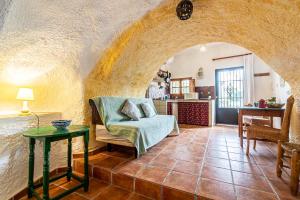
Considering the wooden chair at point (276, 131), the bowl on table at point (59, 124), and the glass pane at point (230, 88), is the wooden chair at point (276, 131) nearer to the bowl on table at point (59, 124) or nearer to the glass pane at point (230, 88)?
the bowl on table at point (59, 124)

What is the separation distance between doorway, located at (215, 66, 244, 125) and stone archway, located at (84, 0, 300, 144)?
8.88 ft

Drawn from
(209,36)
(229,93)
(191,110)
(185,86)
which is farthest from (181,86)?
(209,36)

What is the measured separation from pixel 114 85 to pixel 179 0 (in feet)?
5.90

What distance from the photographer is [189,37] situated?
2.68m

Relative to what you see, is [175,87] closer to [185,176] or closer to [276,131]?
[276,131]

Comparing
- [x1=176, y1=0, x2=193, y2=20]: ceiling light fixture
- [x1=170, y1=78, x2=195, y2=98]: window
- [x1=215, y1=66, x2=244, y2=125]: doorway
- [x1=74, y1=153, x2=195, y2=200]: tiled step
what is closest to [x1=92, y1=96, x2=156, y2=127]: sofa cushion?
[x1=74, y1=153, x2=195, y2=200]: tiled step

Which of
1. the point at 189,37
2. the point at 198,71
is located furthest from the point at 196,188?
the point at 198,71

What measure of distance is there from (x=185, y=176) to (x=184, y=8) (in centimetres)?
203

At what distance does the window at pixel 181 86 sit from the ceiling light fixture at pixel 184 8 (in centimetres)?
378

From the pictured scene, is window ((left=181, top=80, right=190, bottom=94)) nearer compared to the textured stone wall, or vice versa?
the textured stone wall

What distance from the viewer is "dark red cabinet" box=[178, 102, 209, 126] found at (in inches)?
184

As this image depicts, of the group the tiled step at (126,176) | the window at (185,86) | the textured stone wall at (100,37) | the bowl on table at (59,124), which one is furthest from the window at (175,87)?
the bowl on table at (59,124)

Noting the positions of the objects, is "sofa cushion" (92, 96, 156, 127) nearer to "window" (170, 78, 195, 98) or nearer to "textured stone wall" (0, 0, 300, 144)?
"textured stone wall" (0, 0, 300, 144)

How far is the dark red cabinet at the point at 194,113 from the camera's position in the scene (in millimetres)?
4680
